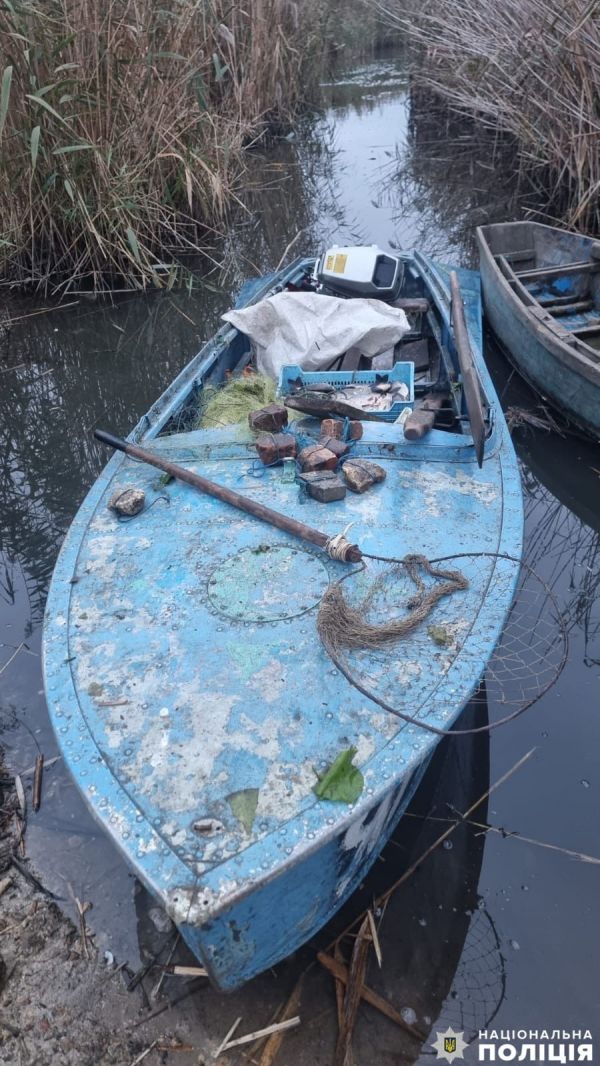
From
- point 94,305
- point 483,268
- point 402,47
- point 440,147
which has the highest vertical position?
point 402,47

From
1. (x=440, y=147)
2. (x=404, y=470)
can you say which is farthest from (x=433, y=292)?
(x=440, y=147)

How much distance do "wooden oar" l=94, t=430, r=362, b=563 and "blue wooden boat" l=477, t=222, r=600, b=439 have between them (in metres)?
2.88

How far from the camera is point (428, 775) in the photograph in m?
3.18

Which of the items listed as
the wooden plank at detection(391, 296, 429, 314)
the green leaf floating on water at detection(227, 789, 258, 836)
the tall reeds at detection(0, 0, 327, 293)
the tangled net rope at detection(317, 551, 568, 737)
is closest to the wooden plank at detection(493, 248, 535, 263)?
the wooden plank at detection(391, 296, 429, 314)

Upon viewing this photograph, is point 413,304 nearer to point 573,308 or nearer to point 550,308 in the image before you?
point 550,308

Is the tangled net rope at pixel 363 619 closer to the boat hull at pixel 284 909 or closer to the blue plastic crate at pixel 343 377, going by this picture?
the boat hull at pixel 284 909

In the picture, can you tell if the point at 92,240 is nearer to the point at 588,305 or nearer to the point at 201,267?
the point at 201,267

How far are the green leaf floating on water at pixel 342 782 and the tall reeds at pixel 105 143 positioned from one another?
587 centimetres

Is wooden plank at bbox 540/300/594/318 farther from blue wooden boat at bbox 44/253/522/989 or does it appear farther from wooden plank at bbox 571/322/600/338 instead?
blue wooden boat at bbox 44/253/522/989

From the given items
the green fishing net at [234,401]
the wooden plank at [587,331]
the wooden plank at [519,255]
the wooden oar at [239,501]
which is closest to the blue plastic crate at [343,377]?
the green fishing net at [234,401]

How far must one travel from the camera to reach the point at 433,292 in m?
5.66

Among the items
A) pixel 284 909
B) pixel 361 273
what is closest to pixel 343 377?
pixel 361 273

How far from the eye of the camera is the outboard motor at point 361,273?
541 cm

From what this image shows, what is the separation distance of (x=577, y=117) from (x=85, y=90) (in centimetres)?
519
